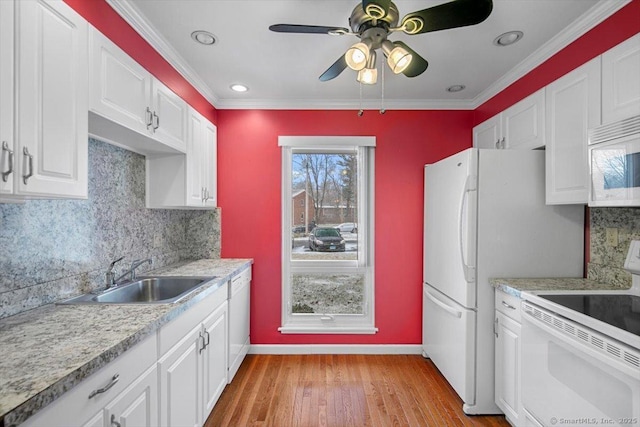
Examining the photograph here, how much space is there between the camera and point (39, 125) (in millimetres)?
1085

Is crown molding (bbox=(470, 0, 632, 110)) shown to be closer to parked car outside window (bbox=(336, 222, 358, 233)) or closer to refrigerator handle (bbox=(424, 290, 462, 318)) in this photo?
parked car outside window (bbox=(336, 222, 358, 233))

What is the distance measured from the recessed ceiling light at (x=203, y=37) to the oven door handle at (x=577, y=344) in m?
2.55

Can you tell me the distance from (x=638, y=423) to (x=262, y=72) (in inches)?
113

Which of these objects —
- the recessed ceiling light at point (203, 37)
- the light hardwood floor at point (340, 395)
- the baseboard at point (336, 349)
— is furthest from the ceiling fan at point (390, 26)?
the baseboard at point (336, 349)

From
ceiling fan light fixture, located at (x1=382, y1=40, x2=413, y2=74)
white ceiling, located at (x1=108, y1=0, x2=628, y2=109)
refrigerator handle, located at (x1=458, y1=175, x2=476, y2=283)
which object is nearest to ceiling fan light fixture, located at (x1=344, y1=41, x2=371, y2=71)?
ceiling fan light fixture, located at (x1=382, y1=40, x2=413, y2=74)

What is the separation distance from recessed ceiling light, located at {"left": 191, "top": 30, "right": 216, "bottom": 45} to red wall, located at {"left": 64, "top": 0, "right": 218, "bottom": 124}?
0.30 meters

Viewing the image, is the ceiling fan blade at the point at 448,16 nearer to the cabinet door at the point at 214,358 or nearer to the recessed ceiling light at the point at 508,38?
the recessed ceiling light at the point at 508,38

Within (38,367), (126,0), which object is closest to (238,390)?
(38,367)

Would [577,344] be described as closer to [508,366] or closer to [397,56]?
[508,366]

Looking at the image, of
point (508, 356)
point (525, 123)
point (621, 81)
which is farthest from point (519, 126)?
point (508, 356)

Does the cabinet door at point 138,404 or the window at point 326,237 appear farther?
the window at point 326,237

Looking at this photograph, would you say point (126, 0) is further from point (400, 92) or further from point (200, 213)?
point (400, 92)

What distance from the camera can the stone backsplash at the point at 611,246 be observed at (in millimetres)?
1803

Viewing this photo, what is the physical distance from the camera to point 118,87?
153 centimetres
